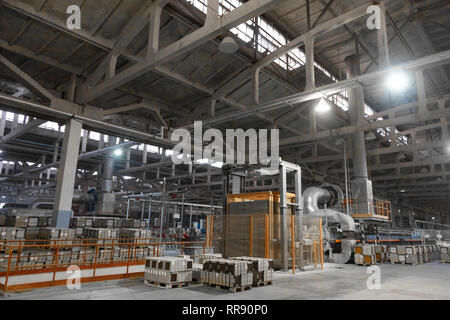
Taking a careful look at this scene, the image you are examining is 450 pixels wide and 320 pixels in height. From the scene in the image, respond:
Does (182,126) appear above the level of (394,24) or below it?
below

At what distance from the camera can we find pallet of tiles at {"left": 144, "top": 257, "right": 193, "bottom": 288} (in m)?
8.62

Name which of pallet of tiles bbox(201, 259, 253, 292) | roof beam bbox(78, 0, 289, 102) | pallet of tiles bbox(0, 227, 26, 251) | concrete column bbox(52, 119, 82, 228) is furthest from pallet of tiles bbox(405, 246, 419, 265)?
pallet of tiles bbox(0, 227, 26, 251)

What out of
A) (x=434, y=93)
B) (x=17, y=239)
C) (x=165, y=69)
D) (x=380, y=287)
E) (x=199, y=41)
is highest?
(x=434, y=93)

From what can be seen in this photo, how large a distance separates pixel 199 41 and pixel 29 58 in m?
9.04

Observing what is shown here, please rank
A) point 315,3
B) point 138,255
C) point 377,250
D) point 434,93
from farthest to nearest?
point 434,93 → point 377,250 → point 315,3 → point 138,255

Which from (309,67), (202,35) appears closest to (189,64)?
(202,35)

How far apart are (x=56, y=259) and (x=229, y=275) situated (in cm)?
499

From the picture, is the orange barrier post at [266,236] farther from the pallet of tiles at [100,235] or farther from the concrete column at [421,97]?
the concrete column at [421,97]

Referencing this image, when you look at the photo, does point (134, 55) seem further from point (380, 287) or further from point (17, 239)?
point (380, 287)

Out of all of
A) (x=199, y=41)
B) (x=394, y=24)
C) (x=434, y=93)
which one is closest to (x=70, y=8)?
(x=199, y=41)

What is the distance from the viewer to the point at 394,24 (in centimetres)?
1659

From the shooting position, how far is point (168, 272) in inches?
339

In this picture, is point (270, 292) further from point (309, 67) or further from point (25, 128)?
point (25, 128)

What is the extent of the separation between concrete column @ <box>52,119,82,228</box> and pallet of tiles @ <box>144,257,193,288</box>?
5759 millimetres
